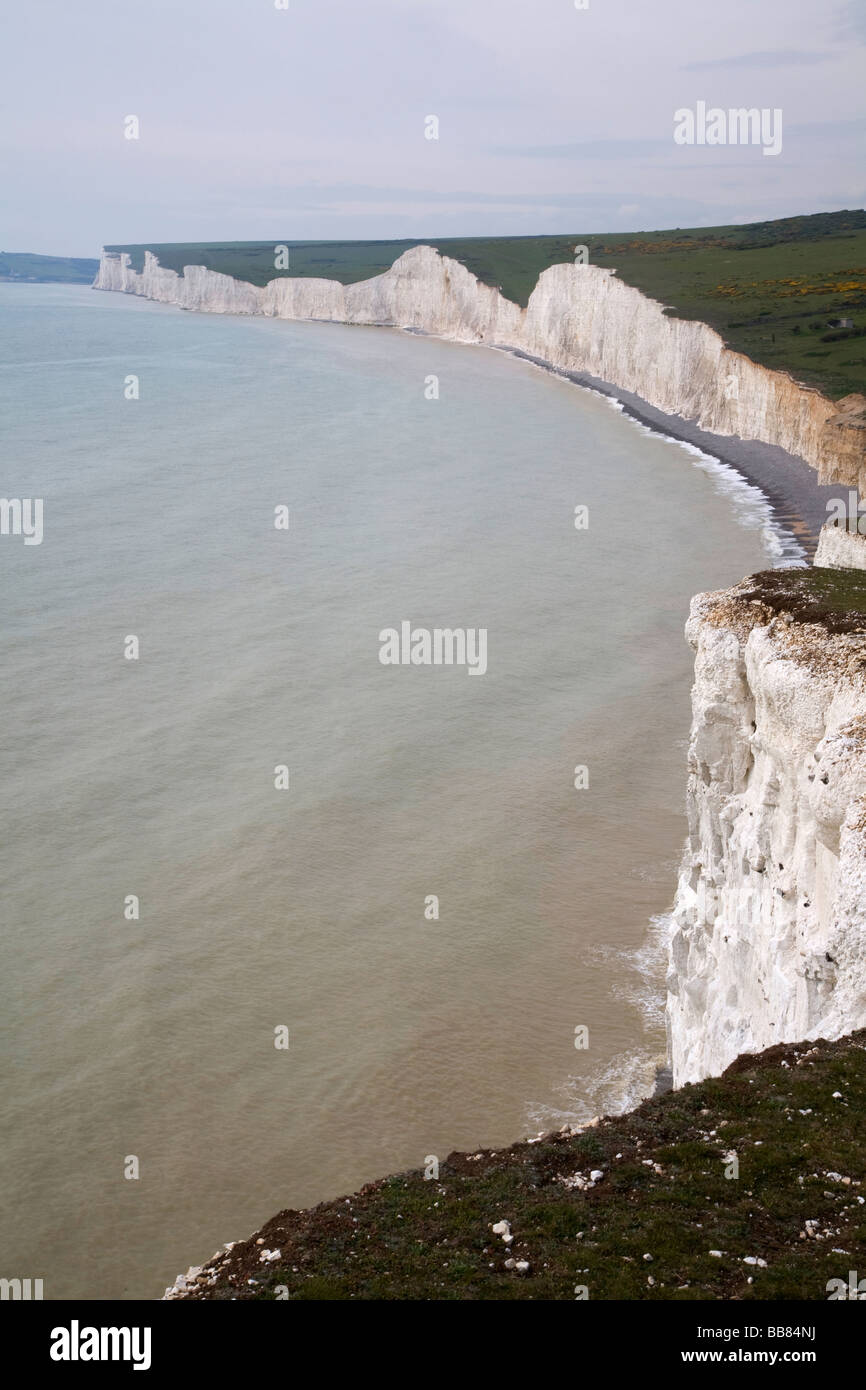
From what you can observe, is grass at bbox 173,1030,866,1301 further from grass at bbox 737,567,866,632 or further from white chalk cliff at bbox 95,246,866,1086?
grass at bbox 737,567,866,632

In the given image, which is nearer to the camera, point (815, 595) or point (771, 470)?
point (815, 595)

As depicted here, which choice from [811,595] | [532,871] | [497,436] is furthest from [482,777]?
[497,436]

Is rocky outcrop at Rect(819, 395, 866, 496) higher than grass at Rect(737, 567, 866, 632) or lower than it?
higher

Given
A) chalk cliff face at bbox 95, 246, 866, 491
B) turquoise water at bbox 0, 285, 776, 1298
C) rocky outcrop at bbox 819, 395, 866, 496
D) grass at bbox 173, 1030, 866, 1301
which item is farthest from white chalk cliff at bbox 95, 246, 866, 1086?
chalk cliff face at bbox 95, 246, 866, 491

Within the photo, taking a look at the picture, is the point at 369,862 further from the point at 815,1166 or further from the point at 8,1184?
the point at 815,1166

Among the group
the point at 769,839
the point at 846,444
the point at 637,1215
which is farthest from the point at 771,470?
the point at 637,1215

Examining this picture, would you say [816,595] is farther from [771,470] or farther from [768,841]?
[771,470]
